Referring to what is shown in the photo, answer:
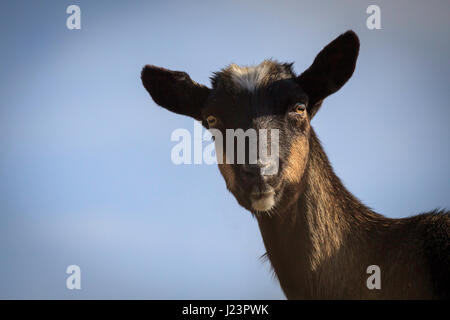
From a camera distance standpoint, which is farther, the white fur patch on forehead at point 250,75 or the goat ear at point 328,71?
the goat ear at point 328,71

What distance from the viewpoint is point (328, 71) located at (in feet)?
26.2

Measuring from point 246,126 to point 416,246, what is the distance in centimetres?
246

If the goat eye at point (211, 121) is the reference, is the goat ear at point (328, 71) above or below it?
Answer: above

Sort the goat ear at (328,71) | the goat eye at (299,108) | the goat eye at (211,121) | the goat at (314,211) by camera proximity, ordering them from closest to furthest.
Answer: the goat at (314,211) < the goat eye at (299,108) < the goat eye at (211,121) < the goat ear at (328,71)

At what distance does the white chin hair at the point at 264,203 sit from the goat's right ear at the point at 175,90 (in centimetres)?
216

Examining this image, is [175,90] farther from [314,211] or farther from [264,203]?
[314,211]

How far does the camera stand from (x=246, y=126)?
7324 millimetres

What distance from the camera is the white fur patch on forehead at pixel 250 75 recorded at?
7.85m

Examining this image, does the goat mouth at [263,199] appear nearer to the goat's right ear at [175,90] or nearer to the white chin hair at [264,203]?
the white chin hair at [264,203]

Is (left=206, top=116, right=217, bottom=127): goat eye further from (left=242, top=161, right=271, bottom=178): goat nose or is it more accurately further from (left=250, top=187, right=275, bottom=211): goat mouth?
(left=250, top=187, right=275, bottom=211): goat mouth

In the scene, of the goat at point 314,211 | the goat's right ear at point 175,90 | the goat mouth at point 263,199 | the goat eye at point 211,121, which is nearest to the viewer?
the goat mouth at point 263,199

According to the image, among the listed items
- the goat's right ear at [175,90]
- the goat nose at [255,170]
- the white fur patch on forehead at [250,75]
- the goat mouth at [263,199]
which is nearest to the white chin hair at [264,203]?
the goat mouth at [263,199]

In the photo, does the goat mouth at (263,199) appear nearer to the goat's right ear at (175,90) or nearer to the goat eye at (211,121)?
the goat eye at (211,121)
